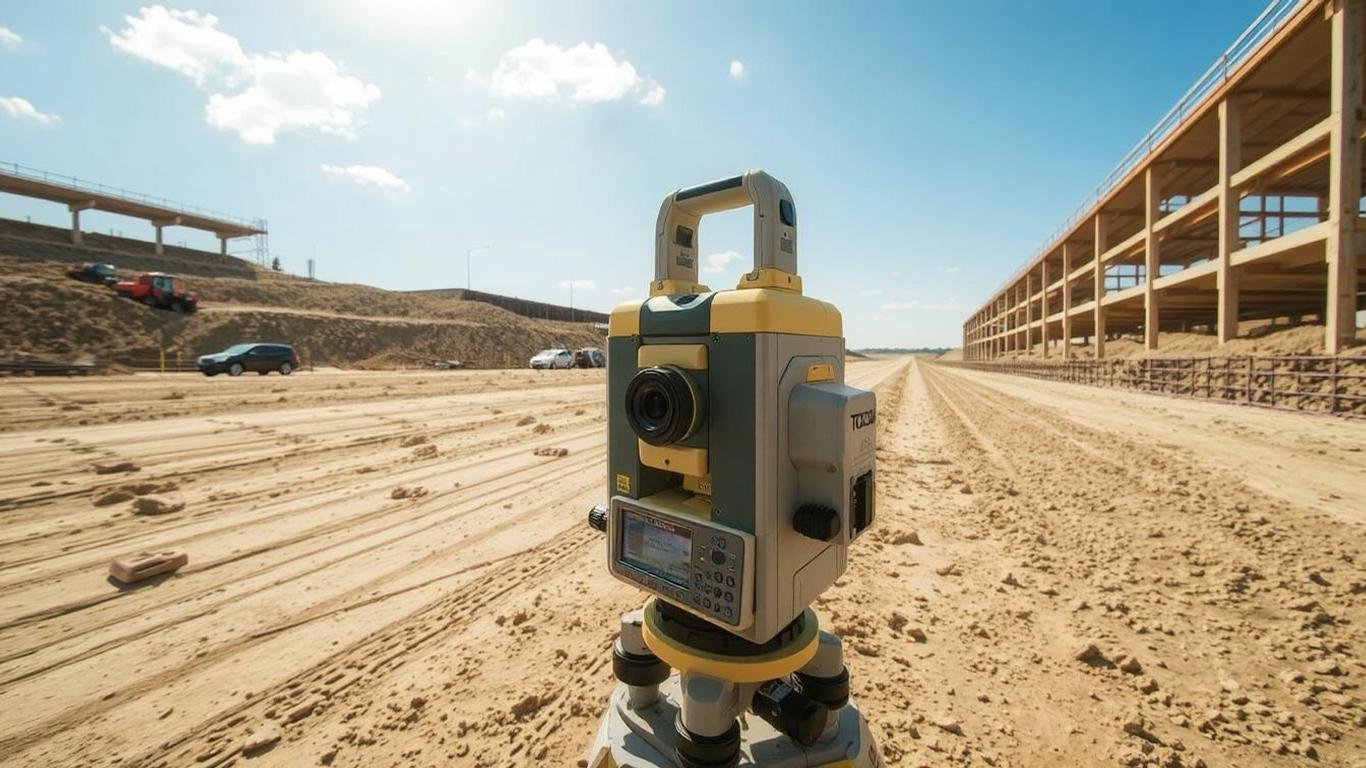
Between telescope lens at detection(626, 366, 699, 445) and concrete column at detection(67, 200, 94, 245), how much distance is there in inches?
2547

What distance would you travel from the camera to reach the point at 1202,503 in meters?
5.68

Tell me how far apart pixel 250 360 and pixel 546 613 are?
25249 millimetres

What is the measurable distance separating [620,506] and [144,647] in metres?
3.56

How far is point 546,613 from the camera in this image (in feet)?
11.1

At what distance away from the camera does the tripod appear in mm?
1462

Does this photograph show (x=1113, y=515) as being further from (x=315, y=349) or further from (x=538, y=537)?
(x=315, y=349)

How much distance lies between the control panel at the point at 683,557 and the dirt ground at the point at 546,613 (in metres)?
1.22

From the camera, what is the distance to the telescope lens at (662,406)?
1549mm

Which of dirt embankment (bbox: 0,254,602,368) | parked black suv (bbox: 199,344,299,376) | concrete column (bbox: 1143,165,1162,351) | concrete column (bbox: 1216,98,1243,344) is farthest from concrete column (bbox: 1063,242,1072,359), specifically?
parked black suv (bbox: 199,344,299,376)

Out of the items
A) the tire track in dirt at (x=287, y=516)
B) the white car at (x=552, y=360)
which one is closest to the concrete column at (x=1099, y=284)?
the white car at (x=552, y=360)

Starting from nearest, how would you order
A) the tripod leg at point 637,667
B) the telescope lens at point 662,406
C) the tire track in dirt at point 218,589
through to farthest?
the telescope lens at point 662,406
the tripod leg at point 637,667
the tire track in dirt at point 218,589

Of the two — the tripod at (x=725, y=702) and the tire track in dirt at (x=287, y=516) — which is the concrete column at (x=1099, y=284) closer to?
the tire track in dirt at (x=287, y=516)

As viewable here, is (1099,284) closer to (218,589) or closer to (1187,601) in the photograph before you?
(1187,601)

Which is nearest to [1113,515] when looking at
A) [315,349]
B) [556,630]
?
[556,630]
